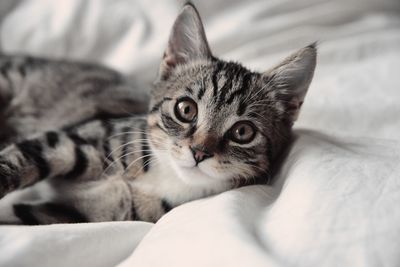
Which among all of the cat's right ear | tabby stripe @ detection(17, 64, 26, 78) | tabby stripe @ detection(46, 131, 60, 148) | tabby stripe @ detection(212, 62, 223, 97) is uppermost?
the cat's right ear

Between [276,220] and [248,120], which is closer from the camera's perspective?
[276,220]

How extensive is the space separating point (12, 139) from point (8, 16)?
A: 2.69 feet

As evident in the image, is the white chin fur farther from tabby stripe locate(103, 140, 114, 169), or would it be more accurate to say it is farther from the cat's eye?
tabby stripe locate(103, 140, 114, 169)

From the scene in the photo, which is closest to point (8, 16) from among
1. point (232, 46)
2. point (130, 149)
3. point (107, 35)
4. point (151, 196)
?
point (107, 35)

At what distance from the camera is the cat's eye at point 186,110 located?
1275 mm

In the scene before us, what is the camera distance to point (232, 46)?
2.08 meters

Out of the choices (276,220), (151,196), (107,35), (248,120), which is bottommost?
(151,196)

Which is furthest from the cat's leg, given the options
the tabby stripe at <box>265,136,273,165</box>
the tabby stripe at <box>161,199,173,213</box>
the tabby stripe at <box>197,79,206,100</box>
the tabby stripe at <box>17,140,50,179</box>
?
the tabby stripe at <box>265,136,273,165</box>

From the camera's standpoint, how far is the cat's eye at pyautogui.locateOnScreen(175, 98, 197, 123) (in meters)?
1.28

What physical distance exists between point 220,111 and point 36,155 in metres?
0.55

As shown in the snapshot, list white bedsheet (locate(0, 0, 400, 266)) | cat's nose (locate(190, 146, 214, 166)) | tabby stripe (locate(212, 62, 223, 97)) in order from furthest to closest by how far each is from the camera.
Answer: tabby stripe (locate(212, 62, 223, 97)), cat's nose (locate(190, 146, 214, 166)), white bedsheet (locate(0, 0, 400, 266))

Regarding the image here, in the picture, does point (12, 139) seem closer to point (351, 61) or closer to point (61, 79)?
point (61, 79)

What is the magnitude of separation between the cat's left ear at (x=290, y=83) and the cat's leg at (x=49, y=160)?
1.86 feet

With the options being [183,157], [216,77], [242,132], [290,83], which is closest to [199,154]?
[183,157]
